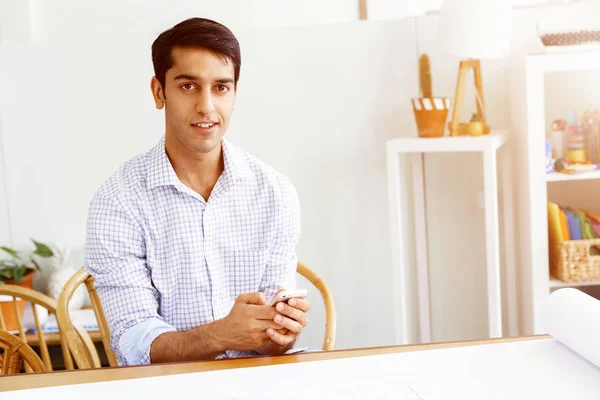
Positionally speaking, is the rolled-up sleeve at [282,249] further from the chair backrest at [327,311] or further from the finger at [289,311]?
the finger at [289,311]

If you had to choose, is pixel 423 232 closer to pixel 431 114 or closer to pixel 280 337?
pixel 431 114

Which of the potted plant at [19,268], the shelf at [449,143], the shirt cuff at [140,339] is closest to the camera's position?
the shirt cuff at [140,339]

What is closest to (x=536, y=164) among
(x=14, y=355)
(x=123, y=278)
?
(x=123, y=278)

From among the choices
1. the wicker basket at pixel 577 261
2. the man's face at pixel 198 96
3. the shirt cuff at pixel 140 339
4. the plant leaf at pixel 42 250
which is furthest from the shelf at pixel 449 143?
the plant leaf at pixel 42 250

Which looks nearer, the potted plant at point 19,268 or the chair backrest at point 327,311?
the chair backrest at point 327,311

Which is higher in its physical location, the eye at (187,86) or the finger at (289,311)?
the eye at (187,86)

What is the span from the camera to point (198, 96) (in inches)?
70.2

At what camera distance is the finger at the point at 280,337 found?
5.02 feet

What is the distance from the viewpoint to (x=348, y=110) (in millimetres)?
2840

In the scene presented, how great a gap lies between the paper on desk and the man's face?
0.84 meters

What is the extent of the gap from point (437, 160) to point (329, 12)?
0.73 metres

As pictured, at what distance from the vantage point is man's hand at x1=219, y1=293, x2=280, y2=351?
1529mm

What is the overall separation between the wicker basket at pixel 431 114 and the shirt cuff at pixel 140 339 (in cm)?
128

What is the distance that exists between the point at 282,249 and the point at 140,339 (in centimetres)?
41
